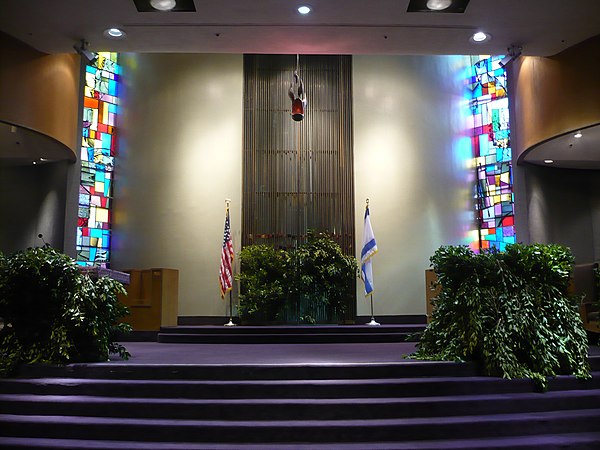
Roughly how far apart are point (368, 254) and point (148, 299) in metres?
3.81

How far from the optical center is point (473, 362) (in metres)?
5.15

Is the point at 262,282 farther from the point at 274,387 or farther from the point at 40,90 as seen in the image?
the point at 274,387

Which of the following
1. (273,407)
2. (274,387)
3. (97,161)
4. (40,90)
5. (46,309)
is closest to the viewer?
(273,407)

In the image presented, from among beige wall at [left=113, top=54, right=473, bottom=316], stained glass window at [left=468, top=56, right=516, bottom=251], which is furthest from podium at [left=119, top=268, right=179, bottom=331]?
stained glass window at [left=468, top=56, right=516, bottom=251]

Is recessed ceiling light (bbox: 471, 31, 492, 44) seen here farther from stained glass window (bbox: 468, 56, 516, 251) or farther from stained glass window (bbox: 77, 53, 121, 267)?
stained glass window (bbox: 77, 53, 121, 267)

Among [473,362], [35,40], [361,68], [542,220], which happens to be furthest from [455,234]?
[35,40]

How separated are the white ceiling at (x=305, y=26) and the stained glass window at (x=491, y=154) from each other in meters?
3.10

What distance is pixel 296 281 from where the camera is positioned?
10.2 metres

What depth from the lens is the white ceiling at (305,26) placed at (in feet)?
22.3

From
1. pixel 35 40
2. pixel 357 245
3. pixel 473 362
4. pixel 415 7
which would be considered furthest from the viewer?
pixel 357 245

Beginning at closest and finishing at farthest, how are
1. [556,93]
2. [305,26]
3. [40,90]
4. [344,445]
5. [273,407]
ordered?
[344,445] → [273,407] → [305,26] → [40,90] → [556,93]

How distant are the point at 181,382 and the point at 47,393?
3.76 feet

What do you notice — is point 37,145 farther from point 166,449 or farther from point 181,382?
point 166,449

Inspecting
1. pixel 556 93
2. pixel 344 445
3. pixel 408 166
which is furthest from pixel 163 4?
pixel 408 166
